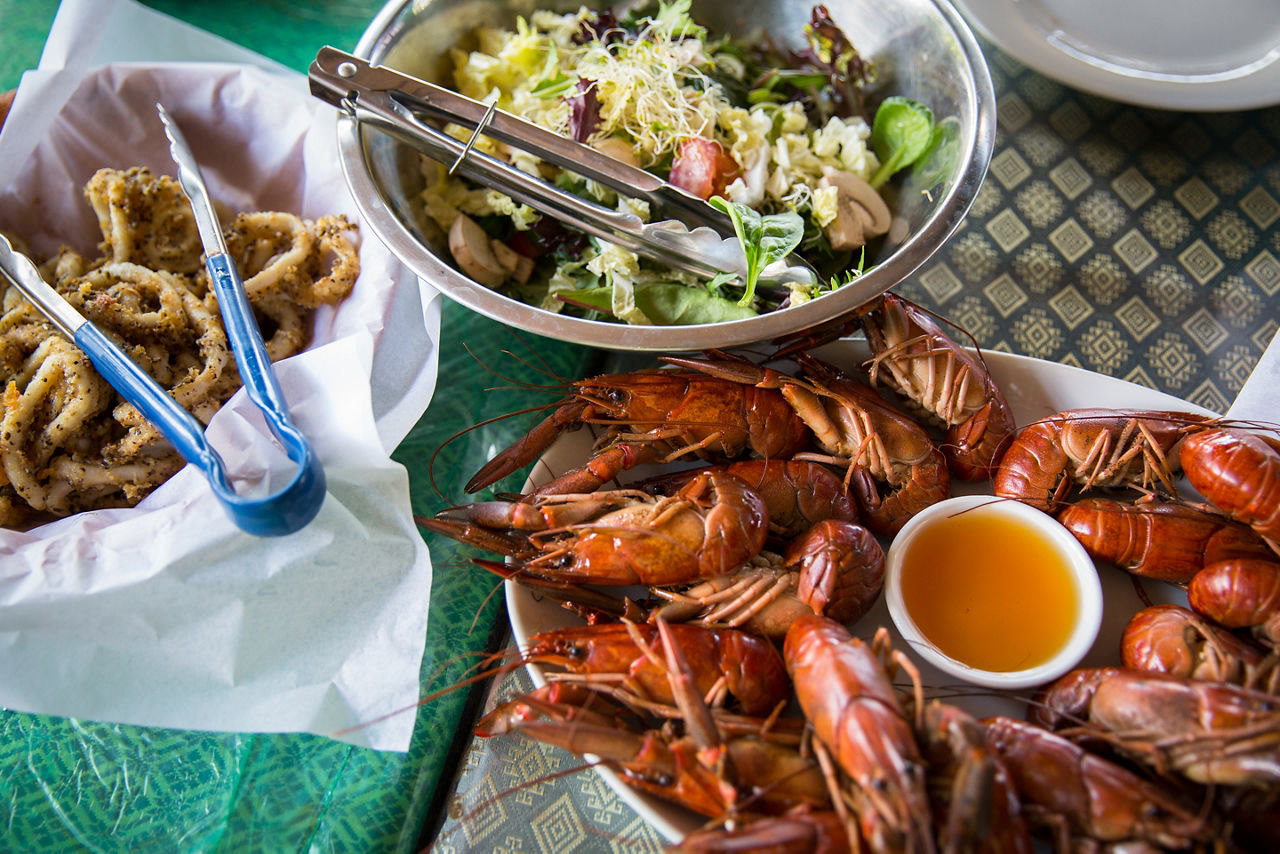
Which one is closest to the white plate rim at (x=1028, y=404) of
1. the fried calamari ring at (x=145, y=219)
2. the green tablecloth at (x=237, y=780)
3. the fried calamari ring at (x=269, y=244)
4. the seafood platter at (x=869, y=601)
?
the seafood platter at (x=869, y=601)

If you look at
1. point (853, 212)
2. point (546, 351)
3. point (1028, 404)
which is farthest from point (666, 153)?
point (1028, 404)

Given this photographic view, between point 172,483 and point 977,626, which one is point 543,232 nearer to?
point 172,483

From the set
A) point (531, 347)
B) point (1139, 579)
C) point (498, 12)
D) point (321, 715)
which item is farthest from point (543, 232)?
point (1139, 579)

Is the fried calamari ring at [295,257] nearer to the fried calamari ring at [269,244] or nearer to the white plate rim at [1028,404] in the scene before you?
the fried calamari ring at [269,244]

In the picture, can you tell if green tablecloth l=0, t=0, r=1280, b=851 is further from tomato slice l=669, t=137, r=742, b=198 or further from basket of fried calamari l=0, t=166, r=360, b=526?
tomato slice l=669, t=137, r=742, b=198

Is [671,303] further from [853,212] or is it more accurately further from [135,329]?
[135,329]

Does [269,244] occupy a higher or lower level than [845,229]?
higher
